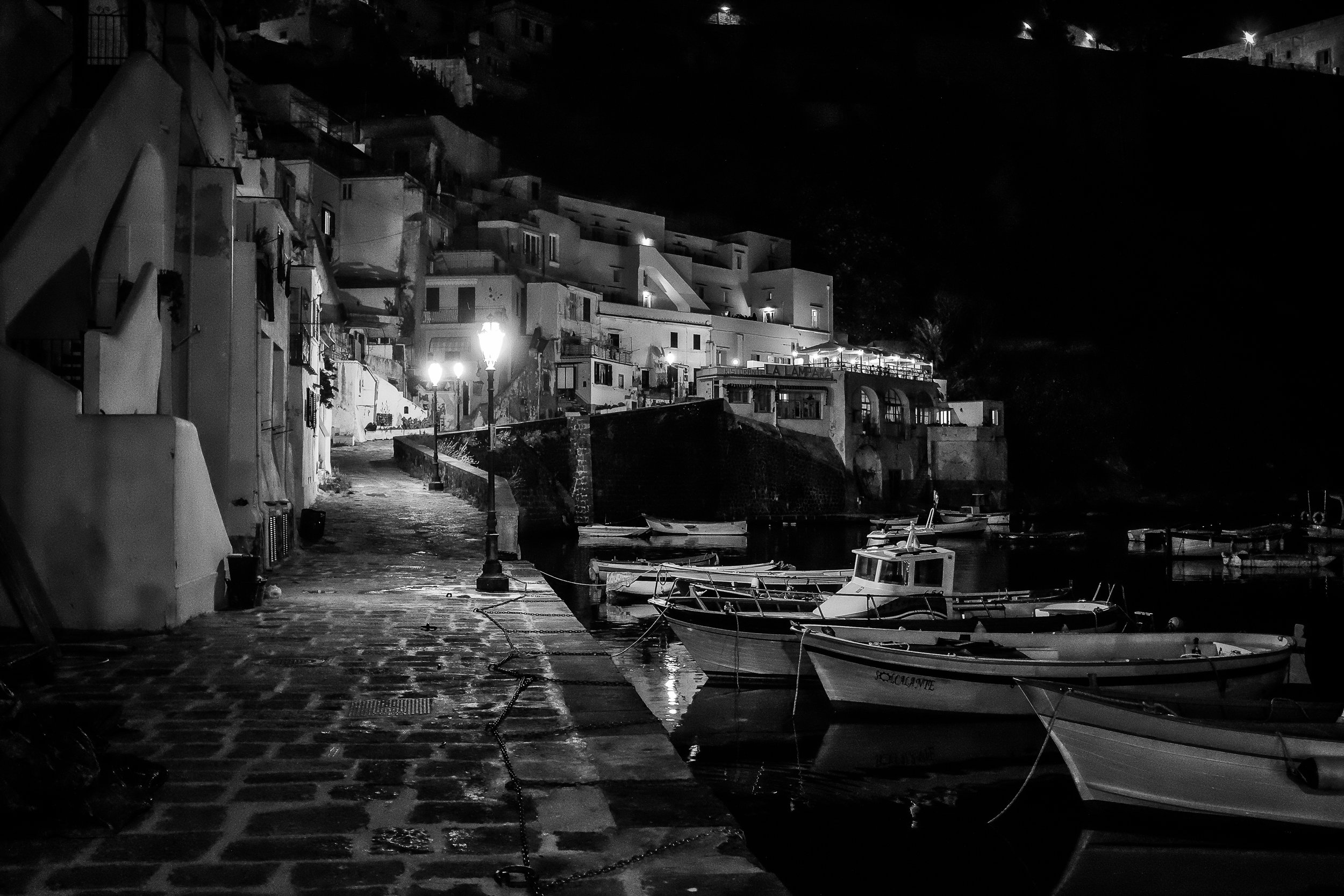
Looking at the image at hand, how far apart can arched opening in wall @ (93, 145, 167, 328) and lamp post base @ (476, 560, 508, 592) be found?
5773mm

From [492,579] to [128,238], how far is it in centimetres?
630

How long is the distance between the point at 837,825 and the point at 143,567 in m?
7.91

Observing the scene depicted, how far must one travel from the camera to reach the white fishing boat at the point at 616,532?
39.5 metres

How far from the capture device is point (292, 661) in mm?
8555

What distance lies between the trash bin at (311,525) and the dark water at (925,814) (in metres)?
6.66

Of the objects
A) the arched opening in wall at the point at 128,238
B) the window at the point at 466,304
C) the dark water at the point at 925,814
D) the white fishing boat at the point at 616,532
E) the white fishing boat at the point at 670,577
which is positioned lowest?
the dark water at the point at 925,814

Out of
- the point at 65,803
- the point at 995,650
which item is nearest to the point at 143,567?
the point at 65,803

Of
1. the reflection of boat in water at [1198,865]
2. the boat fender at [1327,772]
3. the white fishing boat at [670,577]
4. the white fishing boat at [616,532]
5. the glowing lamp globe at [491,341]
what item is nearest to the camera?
the boat fender at [1327,772]

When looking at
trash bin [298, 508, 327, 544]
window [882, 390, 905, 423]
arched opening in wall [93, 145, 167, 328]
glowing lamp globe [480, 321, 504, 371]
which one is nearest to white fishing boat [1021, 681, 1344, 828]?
glowing lamp globe [480, 321, 504, 371]

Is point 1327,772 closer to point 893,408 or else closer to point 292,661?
point 292,661

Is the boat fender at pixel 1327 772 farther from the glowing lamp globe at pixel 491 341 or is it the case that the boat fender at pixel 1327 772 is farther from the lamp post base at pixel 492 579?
the glowing lamp globe at pixel 491 341

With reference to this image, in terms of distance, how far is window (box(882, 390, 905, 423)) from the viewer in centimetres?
5597

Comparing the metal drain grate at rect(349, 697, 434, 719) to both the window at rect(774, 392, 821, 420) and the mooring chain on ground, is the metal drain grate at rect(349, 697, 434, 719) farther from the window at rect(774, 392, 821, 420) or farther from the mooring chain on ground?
the window at rect(774, 392, 821, 420)

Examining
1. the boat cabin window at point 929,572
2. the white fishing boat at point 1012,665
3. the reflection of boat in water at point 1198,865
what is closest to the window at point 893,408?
the boat cabin window at point 929,572
